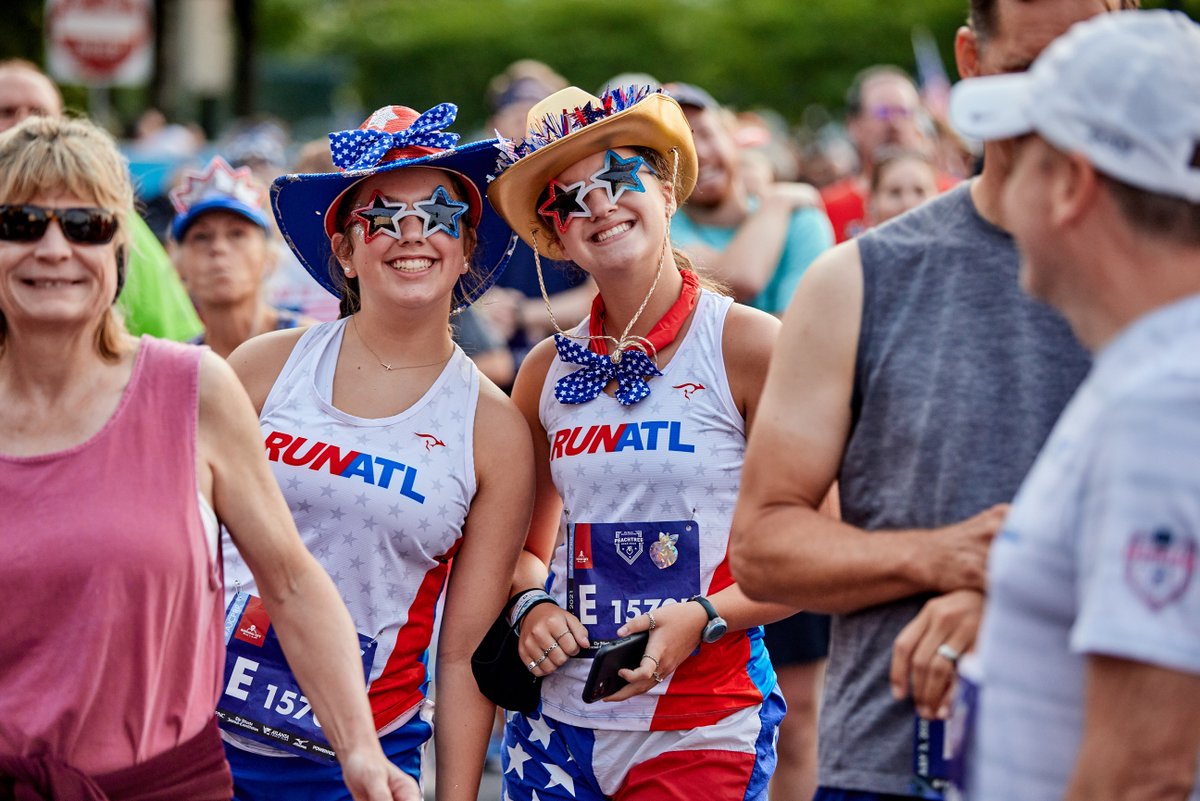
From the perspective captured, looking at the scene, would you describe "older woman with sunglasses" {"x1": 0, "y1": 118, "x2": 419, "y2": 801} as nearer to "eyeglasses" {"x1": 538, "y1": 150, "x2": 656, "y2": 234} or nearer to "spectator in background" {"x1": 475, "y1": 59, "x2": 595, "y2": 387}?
"eyeglasses" {"x1": 538, "y1": 150, "x2": 656, "y2": 234}

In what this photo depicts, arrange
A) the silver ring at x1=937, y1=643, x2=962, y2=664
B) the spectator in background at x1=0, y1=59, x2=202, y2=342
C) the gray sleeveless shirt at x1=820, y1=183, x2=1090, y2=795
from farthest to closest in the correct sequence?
the spectator in background at x1=0, y1=59, x2=202, y2=342, the gray sleeveless shirt at x1=820, y1=183, x2=1090, y2=795, the silver ring at x1=937, y1=643, x2=962, y2=664

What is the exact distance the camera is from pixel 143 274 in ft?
19.1

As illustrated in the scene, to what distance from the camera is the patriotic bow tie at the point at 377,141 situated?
402 cm

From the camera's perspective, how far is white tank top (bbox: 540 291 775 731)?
3783mm

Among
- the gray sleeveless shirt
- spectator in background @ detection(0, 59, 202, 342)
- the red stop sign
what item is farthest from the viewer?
the red stop sign

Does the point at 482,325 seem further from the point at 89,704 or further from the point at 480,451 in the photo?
the point at 89,704

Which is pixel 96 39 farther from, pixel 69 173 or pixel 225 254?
pixel 69 173

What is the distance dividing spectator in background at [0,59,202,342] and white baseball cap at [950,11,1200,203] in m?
3.90

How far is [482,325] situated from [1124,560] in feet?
17.7

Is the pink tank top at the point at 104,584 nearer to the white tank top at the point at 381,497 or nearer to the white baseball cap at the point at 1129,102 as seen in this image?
the white tank top at the point at 381,497

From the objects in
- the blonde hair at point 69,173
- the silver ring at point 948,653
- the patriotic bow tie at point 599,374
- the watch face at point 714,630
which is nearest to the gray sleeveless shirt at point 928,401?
the silver ring at point 948,653

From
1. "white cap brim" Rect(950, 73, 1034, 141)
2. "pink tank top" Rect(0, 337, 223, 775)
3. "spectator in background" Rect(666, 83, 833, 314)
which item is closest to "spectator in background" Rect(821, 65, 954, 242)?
"spectator in background" Rect(666, 83, 833, 314)

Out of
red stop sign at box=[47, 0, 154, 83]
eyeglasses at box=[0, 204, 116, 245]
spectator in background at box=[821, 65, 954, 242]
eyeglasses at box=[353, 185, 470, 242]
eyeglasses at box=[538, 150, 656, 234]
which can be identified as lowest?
eyeglasses at box=[0, 204, 116, 245]

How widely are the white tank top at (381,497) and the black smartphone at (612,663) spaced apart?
52cm
